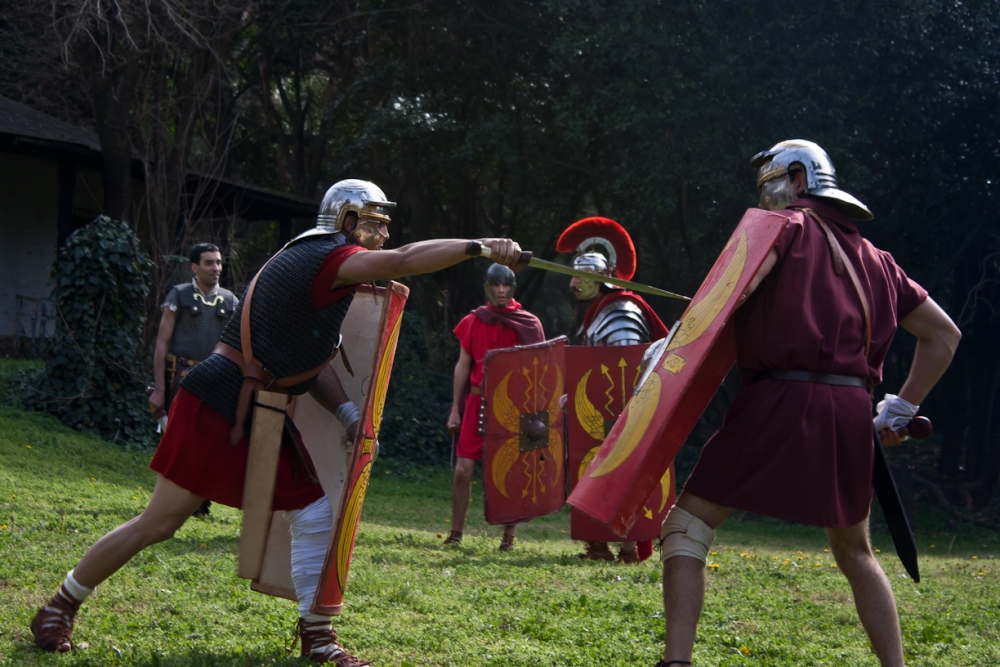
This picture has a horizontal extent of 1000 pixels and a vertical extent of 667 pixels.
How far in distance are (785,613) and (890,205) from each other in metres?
9.38

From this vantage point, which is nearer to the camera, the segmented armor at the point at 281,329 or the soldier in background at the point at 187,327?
the segmented armor at the point at 281,329

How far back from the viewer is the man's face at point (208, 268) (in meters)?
5.96

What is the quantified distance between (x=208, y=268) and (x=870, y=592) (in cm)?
430

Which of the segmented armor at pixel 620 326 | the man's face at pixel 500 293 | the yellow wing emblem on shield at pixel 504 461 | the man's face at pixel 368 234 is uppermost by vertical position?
the man's face at pixel 368 234

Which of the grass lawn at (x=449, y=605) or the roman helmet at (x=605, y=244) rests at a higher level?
the roman helmet at (x=605, y=244)

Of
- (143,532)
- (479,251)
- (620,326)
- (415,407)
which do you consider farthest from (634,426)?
(415,407)

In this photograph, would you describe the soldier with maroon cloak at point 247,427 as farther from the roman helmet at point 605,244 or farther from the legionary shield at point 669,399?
the roman helmet at point 605,244

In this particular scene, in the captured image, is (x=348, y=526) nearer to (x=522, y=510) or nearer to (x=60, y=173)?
(x=522, y=510)

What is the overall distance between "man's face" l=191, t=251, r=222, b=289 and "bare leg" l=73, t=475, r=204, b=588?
3.08m

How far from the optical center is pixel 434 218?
1867 centimetres

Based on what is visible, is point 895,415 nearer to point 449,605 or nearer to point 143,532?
point 449,605

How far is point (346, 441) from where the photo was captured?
361 cm

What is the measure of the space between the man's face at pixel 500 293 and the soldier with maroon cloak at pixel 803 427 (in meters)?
3.47

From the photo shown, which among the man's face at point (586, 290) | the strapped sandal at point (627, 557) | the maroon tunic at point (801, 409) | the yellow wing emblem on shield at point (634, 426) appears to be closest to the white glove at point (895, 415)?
the maroon tunic at point (801, 409)
